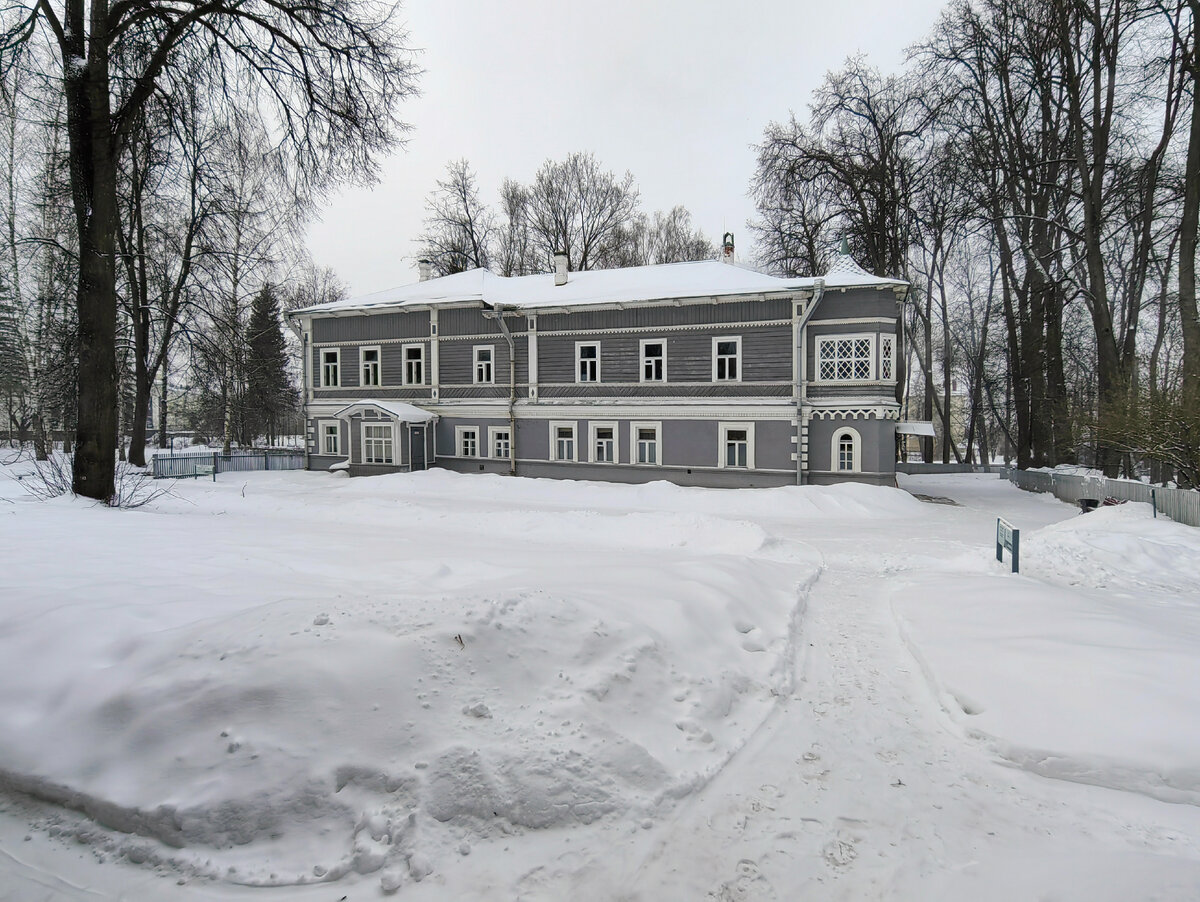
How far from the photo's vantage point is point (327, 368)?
2597 centimetres

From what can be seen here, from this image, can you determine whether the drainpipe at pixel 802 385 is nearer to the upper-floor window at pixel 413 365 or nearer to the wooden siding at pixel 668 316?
the wooden siding at pixel 668 316

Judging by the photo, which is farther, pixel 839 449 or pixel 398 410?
pixel 398 410

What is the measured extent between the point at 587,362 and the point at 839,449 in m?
9.34

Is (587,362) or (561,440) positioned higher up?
(587,362)

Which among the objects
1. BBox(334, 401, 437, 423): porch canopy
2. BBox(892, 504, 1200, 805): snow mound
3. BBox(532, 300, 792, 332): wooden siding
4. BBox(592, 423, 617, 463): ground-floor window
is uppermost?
BBox(532, 300, 792, 332): wooden siding

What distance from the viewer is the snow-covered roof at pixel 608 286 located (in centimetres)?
1966

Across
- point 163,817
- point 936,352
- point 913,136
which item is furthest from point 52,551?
point 936,352

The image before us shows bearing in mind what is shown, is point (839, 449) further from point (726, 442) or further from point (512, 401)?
point (512, 401)

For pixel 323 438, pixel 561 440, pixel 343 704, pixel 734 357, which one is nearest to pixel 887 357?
pixel 734 357

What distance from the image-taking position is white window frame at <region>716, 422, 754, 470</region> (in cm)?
2004

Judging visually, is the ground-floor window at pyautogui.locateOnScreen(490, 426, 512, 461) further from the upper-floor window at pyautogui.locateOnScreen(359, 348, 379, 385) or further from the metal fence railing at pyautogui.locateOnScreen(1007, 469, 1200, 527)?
the metal fence railing at pyautogui.locateOnScreen(1007, 469, 1200, 527)

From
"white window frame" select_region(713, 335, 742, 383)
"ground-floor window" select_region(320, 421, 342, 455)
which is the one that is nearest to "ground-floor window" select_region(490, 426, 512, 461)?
"ground-floor window" select_region(320, 421, 342, 455)

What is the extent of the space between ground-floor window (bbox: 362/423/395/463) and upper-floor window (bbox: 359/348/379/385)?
2641mm

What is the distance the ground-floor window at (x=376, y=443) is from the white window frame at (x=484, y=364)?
390 centimetres
